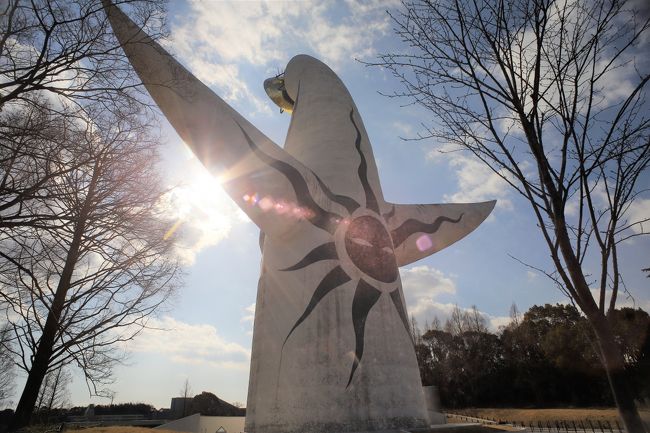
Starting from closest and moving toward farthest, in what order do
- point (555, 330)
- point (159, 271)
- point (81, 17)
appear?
1. point (81, 17)
2. point (159, 271)
3. point (555, 330)

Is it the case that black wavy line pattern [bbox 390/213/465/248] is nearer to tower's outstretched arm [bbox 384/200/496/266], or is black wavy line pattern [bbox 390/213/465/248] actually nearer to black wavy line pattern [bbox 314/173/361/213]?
tower's outstretched arm [bbox 384/200/496/266]

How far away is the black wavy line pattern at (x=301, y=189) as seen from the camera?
384 inches

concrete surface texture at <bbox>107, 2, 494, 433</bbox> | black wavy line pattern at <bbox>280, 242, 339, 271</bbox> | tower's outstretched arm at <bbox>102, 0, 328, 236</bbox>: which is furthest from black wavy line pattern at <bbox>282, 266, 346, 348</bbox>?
tower's outstretched arm at <bbox>102, 0, 328, 236</bbox>

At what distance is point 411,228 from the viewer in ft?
41.5

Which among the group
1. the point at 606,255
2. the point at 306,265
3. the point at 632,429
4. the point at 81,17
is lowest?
the point at 632,429

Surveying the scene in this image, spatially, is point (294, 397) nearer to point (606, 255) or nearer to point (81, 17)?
point (606, 255)

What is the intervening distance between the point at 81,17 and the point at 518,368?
143ft

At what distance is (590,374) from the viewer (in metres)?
32.6

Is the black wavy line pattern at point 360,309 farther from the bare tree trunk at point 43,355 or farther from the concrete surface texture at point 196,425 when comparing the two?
the concrete surface texture at point 196,425

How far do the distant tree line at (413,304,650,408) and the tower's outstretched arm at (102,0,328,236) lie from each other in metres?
26.9

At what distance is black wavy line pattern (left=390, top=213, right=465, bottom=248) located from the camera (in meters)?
12.3

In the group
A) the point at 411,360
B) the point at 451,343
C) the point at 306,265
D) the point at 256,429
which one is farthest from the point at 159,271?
the point at 451,343

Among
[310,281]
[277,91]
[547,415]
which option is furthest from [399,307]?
[547,415]

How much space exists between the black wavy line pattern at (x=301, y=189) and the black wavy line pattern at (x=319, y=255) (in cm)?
45
